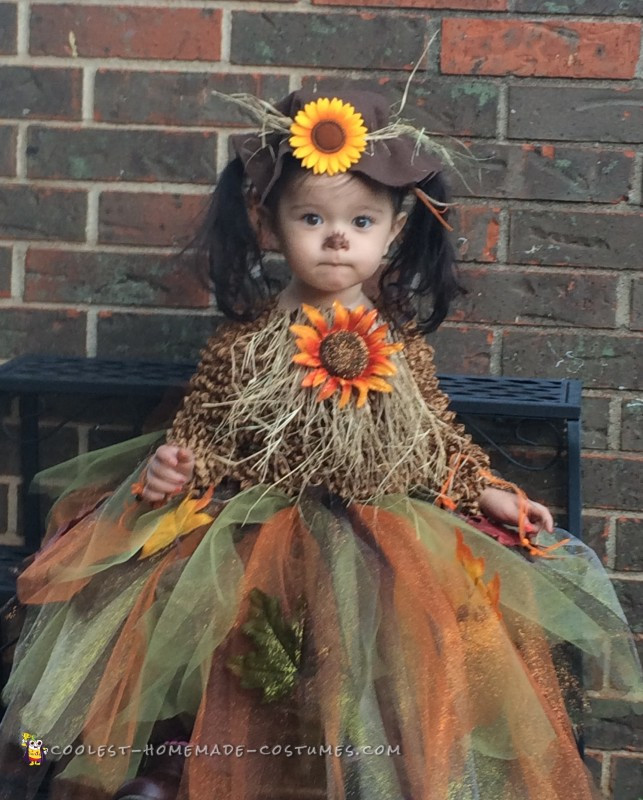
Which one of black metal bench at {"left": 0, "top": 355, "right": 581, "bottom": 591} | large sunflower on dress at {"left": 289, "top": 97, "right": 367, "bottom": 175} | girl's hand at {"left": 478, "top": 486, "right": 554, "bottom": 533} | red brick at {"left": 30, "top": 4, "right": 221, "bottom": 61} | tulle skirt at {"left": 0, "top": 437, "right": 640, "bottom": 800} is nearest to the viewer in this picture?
tulle skirt at {"left": 0, "top": 437, "right": 640, "bottom": 800}

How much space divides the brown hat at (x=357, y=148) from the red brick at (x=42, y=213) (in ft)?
1.22

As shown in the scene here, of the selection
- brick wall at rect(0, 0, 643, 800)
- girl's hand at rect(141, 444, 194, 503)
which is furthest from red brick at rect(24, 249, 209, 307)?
girl's hand at rect(141, 444, 194, 503)

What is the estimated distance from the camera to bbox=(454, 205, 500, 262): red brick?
4.94 ft

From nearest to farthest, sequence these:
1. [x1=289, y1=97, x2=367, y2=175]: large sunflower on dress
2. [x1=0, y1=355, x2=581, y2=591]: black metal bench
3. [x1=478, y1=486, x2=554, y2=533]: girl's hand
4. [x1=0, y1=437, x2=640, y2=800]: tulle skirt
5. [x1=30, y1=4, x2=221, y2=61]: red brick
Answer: [x1=0, y1=437, x2=640, y2=800]: tulle skirt
[x1=289, y1=97, x2=367, y2=175]: large sunflower on dress
[x1=478, y1=486, x2=554, y2=533]: girl's hand
[x1=0, y1=355, x2=581, y2=591]: black metal bench
[x1=30, y1=4, x2=221, y2=61]: red brick

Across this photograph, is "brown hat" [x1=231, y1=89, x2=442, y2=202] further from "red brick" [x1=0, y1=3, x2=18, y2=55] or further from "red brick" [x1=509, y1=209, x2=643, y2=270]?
"red brick" [x1=0, y1=3, x2=18, y2=55]

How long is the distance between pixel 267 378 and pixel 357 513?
0.19 m

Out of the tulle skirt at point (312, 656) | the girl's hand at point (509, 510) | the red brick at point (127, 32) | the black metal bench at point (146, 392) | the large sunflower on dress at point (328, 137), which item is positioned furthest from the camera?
the red brick at point (127, 32)

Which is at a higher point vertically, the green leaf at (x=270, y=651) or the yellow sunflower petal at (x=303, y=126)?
the yellow sunflower petal at (x=303, y=126)

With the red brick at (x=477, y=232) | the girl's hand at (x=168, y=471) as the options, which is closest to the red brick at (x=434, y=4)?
the red brick at (x=477, y=232)

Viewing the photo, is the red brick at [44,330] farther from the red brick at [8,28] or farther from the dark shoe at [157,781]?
the dark shoe at [157,781]

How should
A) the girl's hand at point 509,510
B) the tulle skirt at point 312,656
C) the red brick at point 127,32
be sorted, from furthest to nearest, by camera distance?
the red brick at point 127,32 → the girl's hand at point 509,510 → the tulle skirt at point 312,656

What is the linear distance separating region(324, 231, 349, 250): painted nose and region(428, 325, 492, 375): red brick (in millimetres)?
355

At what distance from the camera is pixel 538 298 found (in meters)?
1.51

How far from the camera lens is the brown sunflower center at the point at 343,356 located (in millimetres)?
1221
